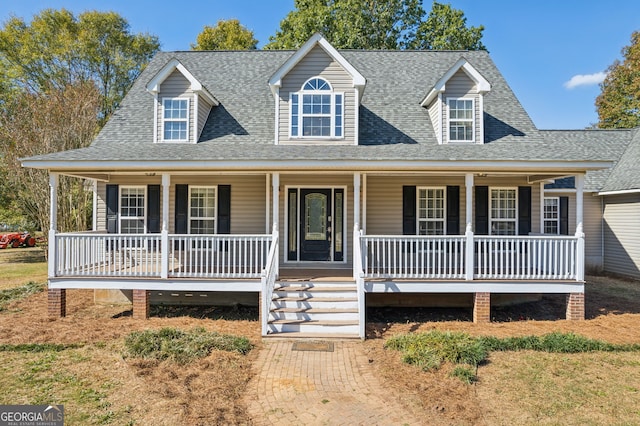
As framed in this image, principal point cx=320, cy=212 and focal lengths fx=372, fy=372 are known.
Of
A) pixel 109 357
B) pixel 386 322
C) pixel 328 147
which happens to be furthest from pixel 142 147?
pixel 386 322

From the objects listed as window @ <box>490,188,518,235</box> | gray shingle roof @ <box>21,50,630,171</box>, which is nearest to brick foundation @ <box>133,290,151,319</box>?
gray shingle roof @ <box>21,50,630,171</box>

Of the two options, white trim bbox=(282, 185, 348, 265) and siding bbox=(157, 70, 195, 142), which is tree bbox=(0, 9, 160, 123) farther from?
white trim bbox=(282, 185, 348, 265)

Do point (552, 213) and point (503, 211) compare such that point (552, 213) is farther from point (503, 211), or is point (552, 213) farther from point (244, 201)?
point (244, 201)

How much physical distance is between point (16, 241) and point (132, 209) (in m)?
24.6

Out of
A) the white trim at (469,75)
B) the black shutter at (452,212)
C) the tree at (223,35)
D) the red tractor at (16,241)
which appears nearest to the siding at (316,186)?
the black shutter at (452,212)

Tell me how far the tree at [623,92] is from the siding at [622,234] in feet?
58.1

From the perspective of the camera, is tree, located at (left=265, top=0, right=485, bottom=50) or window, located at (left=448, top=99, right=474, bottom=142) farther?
tree, located at (left=265, top=0, right=485, bottom=50)

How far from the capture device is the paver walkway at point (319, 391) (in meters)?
4.82

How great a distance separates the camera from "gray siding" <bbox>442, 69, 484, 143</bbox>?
Answer: 11.1 m

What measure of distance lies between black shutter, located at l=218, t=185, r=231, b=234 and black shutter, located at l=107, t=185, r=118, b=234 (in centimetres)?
325

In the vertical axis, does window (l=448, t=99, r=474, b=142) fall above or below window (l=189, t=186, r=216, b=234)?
above

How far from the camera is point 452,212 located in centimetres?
1152

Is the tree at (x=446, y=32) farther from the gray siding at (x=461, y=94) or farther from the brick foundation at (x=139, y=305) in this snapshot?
the brick foundation at (x=139, y=305)

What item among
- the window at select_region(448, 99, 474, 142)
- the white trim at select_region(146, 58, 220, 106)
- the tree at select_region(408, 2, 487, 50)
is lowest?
the window at select_region(448, 99, 474, 142)
